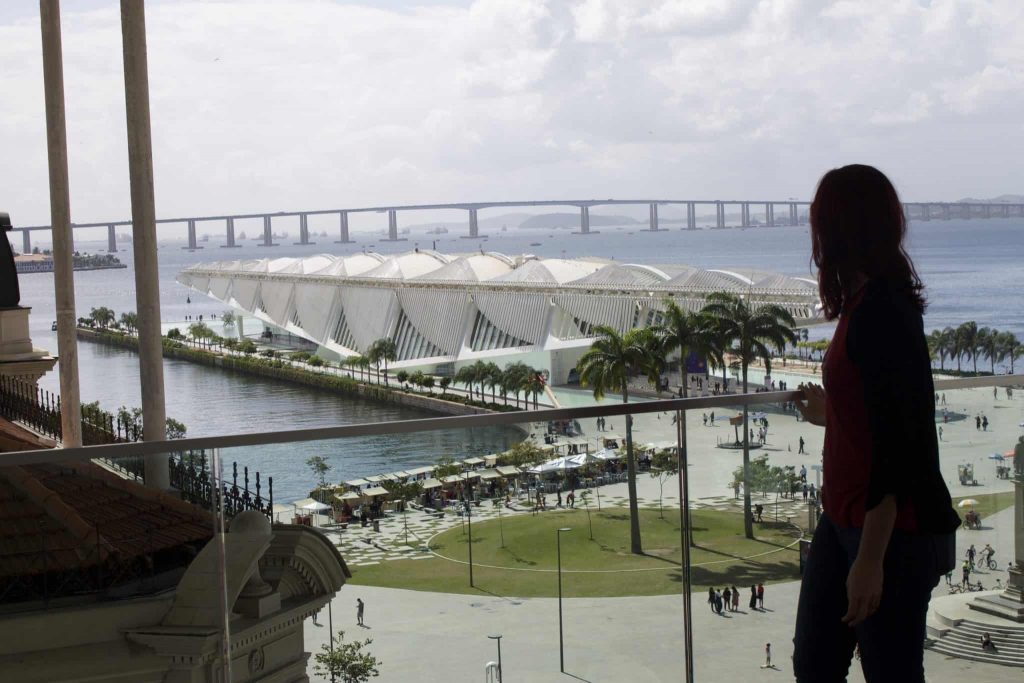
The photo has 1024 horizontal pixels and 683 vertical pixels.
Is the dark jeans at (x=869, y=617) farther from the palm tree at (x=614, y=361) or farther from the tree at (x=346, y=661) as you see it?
the palm tree at (x=614, y=361)

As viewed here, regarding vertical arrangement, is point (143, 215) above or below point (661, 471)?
above

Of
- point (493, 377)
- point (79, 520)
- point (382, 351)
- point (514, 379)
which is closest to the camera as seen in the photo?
point (79, 520)

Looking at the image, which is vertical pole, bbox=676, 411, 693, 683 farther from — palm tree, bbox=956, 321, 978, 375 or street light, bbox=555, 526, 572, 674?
palm tree, bbox=956, 321, 978, 375

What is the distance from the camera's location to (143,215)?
9.55 metres

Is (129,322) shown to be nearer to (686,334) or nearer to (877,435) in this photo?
(686,334)

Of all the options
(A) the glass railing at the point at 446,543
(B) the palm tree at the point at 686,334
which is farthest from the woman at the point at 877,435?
(B) the palm tree at the point at 686,334

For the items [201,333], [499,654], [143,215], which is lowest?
[201,333]

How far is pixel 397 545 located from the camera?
199cm

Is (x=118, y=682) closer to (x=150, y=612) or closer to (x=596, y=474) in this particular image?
(x=150, y=612)

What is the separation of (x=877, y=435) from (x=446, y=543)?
0.81 meters

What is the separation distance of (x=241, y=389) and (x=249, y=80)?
92983 millimetres

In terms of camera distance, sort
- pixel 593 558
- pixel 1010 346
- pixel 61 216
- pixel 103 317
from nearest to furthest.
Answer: pixel 593 558 → pixel 61 216 → pixel 1010 346 → pixel 103 317

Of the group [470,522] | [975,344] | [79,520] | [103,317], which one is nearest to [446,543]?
[470,522]

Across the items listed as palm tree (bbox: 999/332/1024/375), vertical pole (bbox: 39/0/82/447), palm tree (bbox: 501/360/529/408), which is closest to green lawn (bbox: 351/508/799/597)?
vertical pole (bbox: 39/0/82/447)
